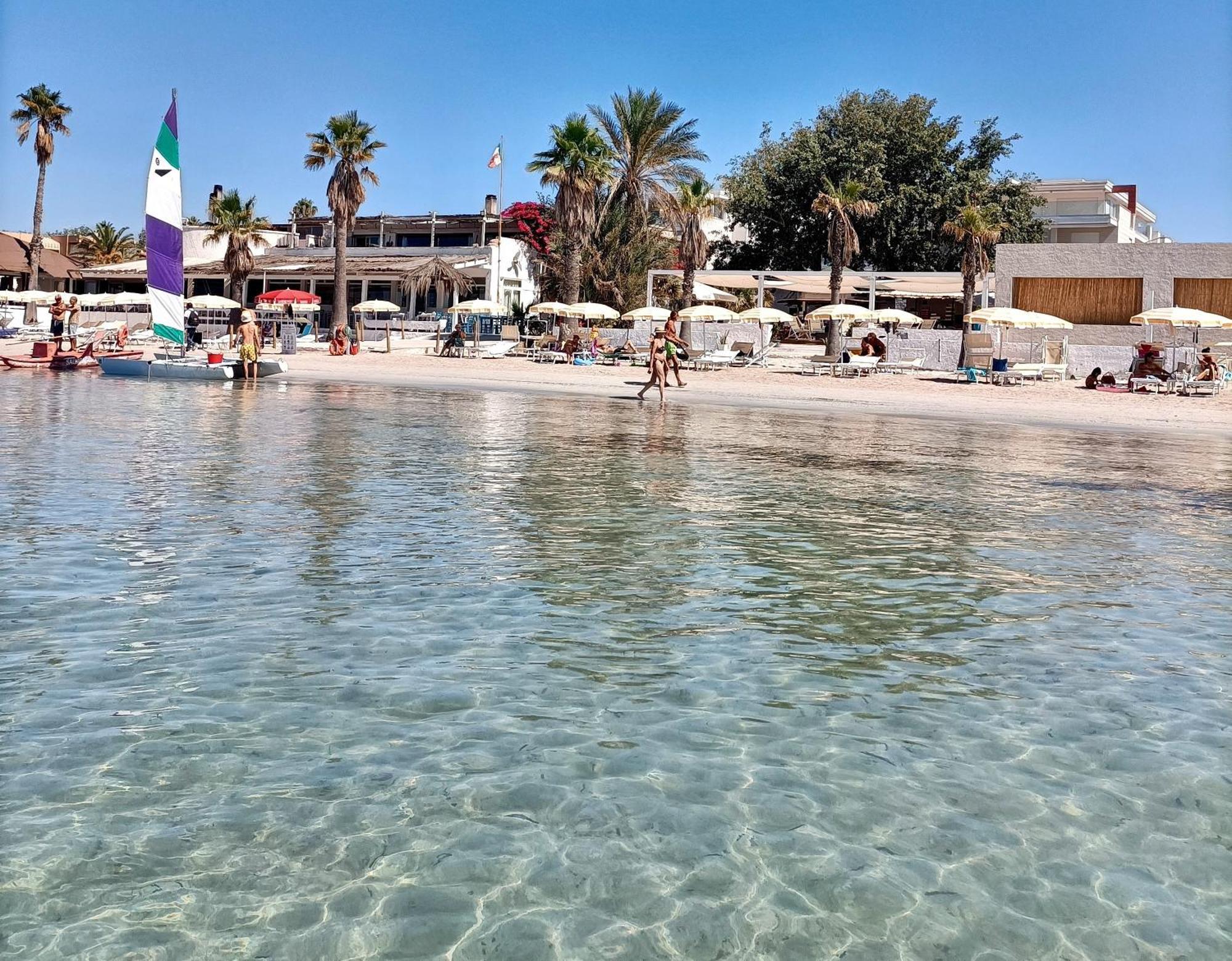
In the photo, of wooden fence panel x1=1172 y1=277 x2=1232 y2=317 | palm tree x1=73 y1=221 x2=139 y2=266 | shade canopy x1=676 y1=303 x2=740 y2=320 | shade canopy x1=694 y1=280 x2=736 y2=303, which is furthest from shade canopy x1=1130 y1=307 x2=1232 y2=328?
palm tree x1=73 y1=221 x2=139 y2=266

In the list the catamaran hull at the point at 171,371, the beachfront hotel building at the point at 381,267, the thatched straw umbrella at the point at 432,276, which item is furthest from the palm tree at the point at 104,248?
the catamaran hull at the point at 171,371

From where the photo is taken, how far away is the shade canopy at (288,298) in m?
45.8

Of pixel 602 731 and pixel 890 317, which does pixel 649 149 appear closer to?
pixel 890 317

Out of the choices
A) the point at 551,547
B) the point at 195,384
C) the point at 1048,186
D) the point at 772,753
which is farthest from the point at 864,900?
the point at 1048,186

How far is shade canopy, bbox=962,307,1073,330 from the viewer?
30969 mm

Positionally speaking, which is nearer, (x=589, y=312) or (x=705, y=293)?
(x=589, y=312)

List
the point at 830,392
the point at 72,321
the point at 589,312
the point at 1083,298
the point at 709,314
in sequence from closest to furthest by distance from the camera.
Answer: the point at 830,392 → the point at 709,314 → the point at 1083,298 → the point at 589,312 → the point at 72,321

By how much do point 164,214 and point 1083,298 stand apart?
2654 cm

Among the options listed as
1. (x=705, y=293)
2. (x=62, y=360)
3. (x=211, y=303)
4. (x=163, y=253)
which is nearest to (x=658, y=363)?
(x=163, y=253)

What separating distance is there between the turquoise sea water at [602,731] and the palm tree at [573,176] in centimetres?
3510

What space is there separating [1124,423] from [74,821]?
73.1ft

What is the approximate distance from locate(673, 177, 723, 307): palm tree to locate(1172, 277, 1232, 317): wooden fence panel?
1557 cm

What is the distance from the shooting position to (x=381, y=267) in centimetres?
5138

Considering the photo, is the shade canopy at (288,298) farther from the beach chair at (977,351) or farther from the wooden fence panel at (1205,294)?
the wooden fence panel at (1205,294)
